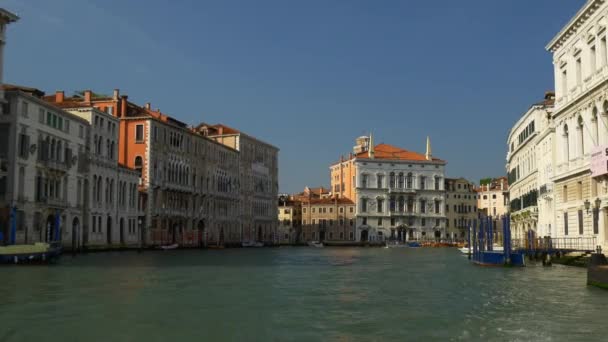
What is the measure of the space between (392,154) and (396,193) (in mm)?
5649

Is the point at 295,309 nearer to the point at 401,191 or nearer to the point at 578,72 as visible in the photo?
the point at 578,72

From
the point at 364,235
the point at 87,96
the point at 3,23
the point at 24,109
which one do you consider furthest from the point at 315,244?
the point at 3,23

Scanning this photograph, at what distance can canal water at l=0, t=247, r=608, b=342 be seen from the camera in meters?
10.8

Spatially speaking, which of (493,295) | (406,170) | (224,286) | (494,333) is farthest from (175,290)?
(406,170)

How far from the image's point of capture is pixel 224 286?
19156mm

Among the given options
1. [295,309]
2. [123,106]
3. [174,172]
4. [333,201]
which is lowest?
[295,309]

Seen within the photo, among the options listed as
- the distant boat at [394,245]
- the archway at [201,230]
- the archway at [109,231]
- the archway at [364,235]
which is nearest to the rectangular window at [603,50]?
the archway at [109,231]

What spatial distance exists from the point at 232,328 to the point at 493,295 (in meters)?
8.04

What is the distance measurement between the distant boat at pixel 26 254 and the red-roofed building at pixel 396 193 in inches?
2498

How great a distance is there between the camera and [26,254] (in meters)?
27.7

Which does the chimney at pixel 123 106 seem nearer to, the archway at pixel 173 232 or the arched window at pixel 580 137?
the archway at pixel 173 232

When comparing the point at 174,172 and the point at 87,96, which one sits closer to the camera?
the point at 87,96

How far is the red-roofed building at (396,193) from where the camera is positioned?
296 feet

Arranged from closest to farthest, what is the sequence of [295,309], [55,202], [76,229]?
[295,309], [55,202], [76,229]
